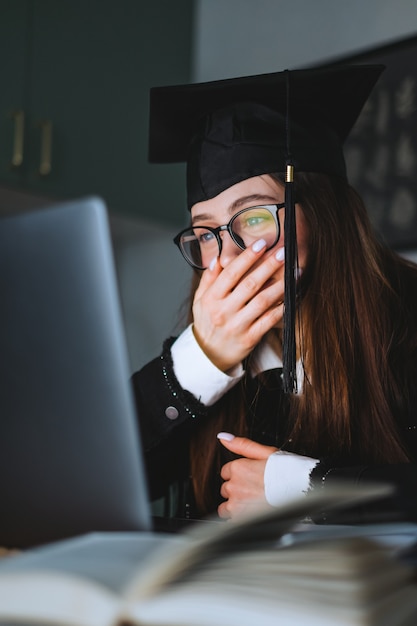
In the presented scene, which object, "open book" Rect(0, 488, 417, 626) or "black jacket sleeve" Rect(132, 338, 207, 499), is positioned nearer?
"open book" Rect(0, 488, 417, 626)

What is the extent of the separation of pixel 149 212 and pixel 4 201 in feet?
1.46

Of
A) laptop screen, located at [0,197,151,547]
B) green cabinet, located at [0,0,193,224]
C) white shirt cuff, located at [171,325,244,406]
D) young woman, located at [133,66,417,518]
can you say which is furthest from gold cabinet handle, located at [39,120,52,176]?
laptop screen, located at [0,197,151,547]

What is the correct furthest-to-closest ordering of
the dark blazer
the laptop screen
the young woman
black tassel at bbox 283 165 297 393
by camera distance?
the young woman
black tassel at bbox 283 165 297 393
the dark blazer
the laptop screen

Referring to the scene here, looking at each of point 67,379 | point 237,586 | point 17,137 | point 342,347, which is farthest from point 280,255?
point 17,137

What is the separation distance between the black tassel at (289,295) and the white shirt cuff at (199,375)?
0.11 m

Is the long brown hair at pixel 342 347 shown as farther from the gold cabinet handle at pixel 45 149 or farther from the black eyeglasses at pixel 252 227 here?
the gold cabinet handle at pixel 45 149

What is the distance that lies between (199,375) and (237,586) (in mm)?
706

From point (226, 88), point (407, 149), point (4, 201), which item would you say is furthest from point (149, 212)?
point (226, 88)

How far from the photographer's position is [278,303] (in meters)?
1.07

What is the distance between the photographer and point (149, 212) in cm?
216

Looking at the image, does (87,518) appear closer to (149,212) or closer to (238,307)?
(238,307)

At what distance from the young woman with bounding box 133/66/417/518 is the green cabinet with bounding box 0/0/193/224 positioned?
0.70 metres

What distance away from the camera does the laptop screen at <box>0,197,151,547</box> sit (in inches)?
18.3

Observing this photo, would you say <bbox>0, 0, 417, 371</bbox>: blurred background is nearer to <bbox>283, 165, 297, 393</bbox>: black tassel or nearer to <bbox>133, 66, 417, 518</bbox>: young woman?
<bbox>133, 66, 417, 518</bbox>: young woman
